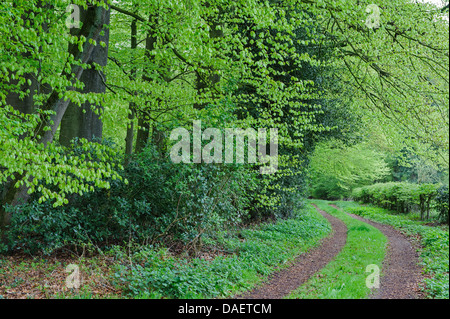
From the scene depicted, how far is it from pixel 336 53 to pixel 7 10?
9732 millimetres

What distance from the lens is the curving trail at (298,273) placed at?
640cm

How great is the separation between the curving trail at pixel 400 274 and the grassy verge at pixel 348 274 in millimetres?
218

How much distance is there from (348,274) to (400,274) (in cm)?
123

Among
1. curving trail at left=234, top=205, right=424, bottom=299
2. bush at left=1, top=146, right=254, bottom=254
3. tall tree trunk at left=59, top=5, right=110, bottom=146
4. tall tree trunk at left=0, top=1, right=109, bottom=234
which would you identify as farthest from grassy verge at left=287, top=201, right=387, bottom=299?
tall tree trunk at left=59, top=5, right=110, bottom=146

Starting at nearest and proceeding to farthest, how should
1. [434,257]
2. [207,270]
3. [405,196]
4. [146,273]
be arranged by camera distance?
[146,273]
[207,270]
[434,257]
[405,196]

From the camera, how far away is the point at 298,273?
7895 millimetres

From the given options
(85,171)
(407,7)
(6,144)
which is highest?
(407,7)

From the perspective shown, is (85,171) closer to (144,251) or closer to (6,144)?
(6,144)

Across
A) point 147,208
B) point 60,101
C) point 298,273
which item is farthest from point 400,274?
A: point 60,101

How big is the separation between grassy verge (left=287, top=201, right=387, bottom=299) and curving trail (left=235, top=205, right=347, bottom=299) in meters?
0.19

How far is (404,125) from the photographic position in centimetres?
1102

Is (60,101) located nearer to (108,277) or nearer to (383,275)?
(108,277)

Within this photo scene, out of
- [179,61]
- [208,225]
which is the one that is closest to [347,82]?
[179,61]

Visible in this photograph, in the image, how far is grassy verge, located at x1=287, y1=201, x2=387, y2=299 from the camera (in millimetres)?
6090
